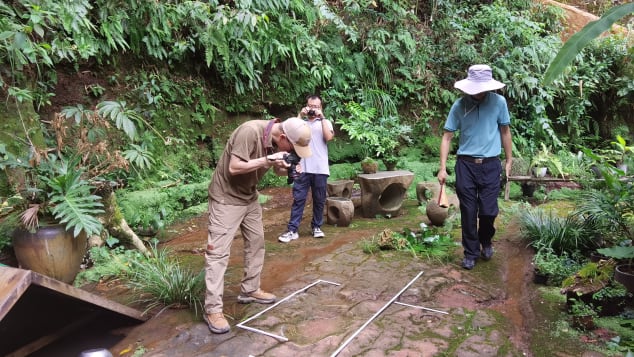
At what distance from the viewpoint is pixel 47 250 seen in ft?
12.8

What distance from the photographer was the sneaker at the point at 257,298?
357cm

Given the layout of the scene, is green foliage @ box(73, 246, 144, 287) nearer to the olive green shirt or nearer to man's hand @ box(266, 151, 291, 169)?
the olive green shirt

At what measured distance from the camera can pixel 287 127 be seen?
123 inches

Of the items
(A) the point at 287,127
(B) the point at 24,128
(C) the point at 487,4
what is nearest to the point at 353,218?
(A) the point at 287,127

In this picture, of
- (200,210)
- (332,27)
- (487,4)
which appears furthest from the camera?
(487,4)

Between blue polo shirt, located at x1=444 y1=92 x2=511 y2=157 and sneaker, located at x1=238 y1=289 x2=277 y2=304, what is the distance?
229 cm

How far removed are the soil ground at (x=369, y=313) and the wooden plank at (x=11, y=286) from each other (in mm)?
801

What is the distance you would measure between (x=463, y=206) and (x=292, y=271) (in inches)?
71.8

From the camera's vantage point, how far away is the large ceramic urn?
3896 millimetres

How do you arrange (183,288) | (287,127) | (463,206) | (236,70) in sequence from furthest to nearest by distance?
(236,70)
(463,206)
(183,288)
(287,127)

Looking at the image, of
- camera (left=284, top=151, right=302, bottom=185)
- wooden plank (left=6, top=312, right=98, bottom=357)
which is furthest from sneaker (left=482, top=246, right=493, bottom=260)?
wooden plank (left=6, top=312, right=98, bottom=357)

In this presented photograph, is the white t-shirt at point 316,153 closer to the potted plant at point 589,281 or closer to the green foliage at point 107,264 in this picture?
the green foliage at point 107,264

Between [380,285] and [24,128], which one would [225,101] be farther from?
[380,285]

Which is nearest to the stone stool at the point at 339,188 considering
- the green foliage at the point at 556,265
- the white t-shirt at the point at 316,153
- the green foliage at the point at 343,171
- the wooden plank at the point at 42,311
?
the green foliage at the point at 343,171
